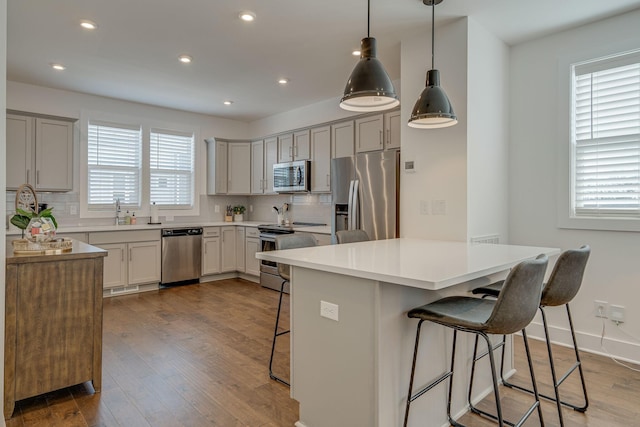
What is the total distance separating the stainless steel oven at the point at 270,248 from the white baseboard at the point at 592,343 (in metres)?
3.06

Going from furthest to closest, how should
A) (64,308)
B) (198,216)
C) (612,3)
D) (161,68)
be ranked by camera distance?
(198,216), (161,68), (612,3), (64,308)

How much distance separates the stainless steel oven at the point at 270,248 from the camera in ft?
17.0

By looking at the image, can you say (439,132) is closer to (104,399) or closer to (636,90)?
(636,90)

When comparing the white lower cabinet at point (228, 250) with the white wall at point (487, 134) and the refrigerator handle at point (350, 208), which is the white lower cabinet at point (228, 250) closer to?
the refrigerator handle at point (350, 208)

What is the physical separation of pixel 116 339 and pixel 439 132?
3.39m

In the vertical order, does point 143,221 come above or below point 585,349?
above

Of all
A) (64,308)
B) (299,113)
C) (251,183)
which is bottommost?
(64,308)

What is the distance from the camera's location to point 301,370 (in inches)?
80.7

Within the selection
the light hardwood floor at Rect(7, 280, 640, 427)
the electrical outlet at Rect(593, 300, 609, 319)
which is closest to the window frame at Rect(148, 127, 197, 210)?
the light hardwood floor at Rect(7, 280, 640, 427)

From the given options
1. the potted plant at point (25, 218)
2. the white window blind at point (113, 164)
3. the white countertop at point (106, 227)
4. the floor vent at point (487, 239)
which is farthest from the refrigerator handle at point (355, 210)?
the white window blind at point (113, 164)

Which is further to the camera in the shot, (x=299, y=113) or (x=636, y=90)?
(x=299, y=113)

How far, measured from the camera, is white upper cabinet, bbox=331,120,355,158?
4680mm

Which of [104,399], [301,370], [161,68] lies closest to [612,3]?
[301,370]

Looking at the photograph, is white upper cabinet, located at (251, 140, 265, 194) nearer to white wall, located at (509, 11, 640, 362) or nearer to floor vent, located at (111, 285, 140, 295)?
floor vent, located at (111, 285, 140, 295)
